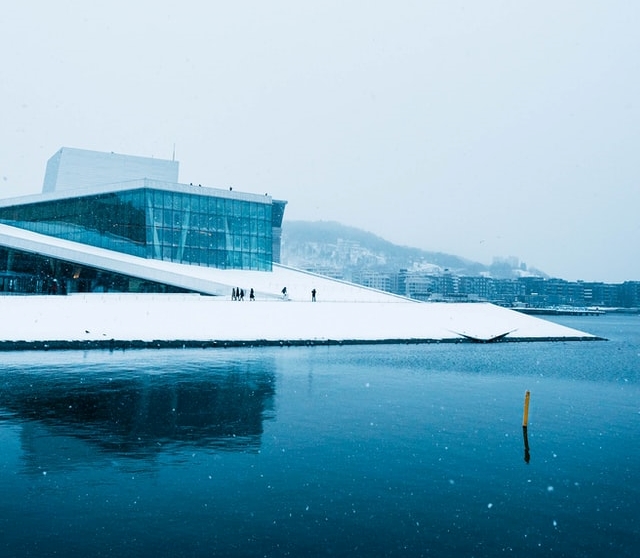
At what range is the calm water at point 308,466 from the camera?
7836mm

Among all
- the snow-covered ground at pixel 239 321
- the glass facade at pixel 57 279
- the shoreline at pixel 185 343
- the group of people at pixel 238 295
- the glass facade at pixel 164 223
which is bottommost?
the shoreline at pixel 185 343

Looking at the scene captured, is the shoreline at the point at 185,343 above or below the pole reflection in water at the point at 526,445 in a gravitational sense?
above

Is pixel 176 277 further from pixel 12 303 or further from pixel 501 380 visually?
pixel 501 380

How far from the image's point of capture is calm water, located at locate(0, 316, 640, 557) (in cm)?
784

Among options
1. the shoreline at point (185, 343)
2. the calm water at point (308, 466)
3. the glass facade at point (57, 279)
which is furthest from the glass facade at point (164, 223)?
the calm water at point (308, 466)

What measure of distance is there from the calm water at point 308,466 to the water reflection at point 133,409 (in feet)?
0.23

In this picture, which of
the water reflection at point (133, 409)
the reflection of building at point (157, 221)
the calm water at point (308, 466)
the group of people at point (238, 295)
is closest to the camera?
the calm water at point (308, 466)

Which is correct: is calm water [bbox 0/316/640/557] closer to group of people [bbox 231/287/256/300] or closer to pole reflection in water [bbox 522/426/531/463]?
pole reflection in water [bbox 522/426/531/463]

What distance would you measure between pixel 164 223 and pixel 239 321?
24.9 m

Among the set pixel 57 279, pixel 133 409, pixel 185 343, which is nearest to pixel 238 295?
pixel 185 343

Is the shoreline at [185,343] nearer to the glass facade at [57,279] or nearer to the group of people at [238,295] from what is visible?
the group of people at [238,295]

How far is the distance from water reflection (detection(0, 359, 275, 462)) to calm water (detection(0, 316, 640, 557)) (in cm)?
7

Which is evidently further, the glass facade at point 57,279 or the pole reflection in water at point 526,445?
the glass facade at point 57,279

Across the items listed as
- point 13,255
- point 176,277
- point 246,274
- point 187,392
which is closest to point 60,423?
point 187,392
